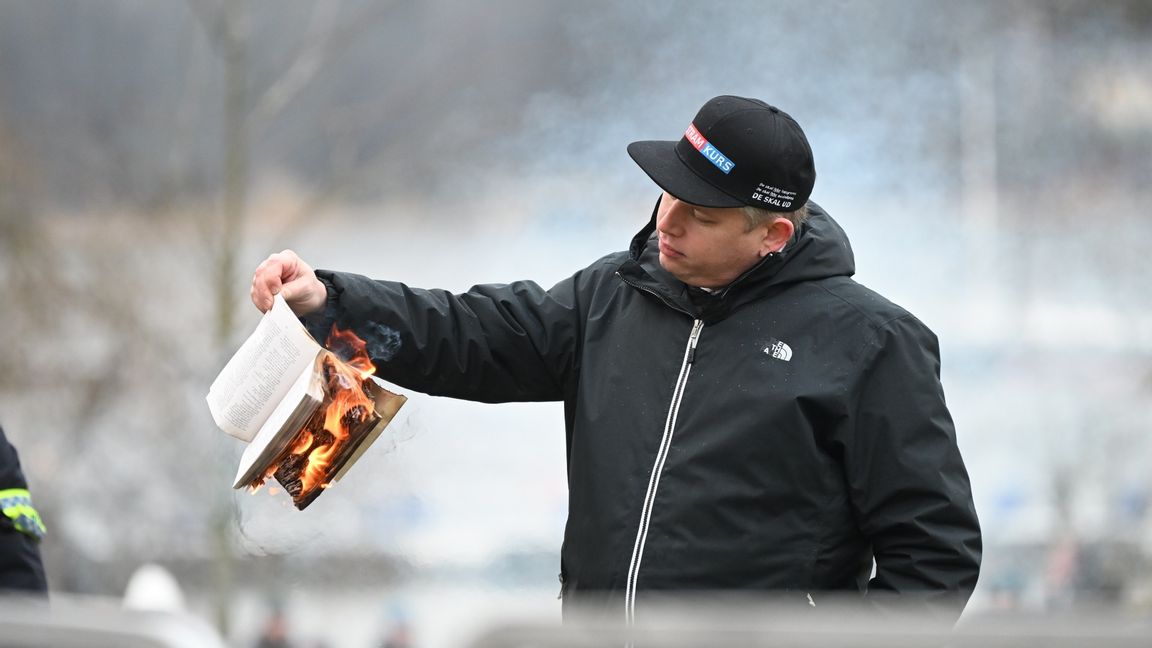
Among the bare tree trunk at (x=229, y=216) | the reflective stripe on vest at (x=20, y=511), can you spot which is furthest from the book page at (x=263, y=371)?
the bare tree trunk at (x=229, y=216)

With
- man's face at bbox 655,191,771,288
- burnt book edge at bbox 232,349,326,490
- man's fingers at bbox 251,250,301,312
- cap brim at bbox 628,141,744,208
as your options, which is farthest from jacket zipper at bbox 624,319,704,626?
man's fingers at bbox 251,250,301,312

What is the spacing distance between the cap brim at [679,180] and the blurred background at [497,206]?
7.64m

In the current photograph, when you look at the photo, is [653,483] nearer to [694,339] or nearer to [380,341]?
[694,339]

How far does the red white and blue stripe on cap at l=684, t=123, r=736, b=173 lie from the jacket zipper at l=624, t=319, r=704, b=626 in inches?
13.9

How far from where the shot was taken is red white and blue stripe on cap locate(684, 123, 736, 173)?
2.83 meters

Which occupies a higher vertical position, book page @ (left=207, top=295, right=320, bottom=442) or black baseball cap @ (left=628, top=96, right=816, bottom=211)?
black baseball cap @ (left=628, top=96, right=816, bottom=211)

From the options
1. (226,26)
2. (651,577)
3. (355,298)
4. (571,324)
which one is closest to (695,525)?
(651,577)

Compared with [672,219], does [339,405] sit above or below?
below

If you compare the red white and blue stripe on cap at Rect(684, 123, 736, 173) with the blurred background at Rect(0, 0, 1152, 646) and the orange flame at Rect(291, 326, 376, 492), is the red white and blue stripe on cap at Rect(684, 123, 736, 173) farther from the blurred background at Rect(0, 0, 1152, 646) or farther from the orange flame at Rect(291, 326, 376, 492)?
the blurred background at Rect(0, 0, 1152, 646)

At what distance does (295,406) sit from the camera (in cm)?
266

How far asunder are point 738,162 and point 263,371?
1024 millimetres

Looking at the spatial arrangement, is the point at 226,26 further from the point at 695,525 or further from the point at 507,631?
the point at 507,631

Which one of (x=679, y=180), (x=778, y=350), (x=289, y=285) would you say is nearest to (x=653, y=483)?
(x=778, y=350)

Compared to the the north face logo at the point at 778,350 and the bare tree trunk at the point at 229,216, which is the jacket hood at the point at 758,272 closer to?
the the north face logo at the point at 778,350
